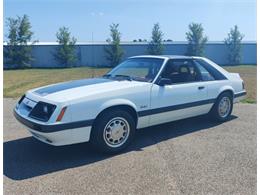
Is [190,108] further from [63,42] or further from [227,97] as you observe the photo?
[63,42]

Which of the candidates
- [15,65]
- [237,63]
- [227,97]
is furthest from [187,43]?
[227,97]

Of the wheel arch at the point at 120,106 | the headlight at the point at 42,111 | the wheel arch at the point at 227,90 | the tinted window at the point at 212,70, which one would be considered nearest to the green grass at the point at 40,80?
the wheel arch at the point at 227,90

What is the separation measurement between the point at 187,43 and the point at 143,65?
90.5 ft

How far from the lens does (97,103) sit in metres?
3.87

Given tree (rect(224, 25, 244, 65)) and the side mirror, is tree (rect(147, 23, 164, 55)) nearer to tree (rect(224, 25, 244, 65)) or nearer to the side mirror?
tree (rect(224, 25, 244, 65))

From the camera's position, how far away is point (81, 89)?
4.12 metres

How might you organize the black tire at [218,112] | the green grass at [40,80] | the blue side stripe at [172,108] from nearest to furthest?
the blue side stripe at [172,108], the black tire at [218,112], the green grass at [40,80]

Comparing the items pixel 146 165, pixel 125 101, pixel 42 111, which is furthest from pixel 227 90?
pixel 42 111

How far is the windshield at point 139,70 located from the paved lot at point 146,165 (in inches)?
43.0

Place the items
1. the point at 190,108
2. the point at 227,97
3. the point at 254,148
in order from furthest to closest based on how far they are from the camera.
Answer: the point at 227,97 < the point at 190,108 < the point at 254,148

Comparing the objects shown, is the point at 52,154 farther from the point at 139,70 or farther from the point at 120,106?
the point at 139,70

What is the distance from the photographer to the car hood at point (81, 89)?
12.6ft

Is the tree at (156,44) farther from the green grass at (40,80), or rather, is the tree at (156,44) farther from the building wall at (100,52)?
the green grass at (40,80)

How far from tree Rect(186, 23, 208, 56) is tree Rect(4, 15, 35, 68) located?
17364mm
